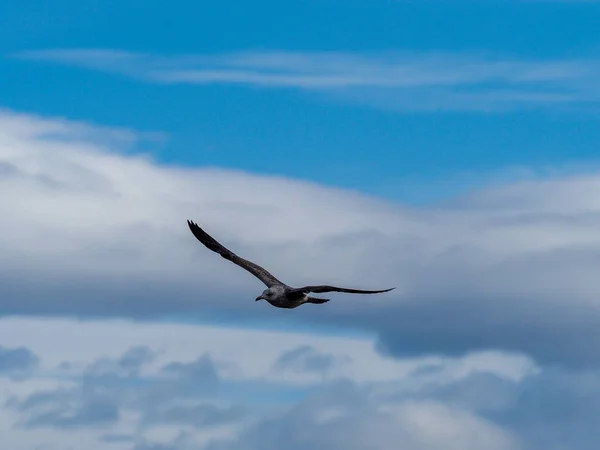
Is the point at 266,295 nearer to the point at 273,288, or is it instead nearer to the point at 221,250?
the point at 273,288

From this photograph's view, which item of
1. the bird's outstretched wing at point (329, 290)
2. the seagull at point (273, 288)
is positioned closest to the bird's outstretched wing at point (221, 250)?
the seagull at point (273, 288)

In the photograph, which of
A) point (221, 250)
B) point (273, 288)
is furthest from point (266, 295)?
point (221, 250)

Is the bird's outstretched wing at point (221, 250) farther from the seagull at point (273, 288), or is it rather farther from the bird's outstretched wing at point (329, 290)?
the bird's outstretched wing at point (329, 290)

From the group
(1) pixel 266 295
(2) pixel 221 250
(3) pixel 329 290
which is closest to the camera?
(3) pixel 329 290

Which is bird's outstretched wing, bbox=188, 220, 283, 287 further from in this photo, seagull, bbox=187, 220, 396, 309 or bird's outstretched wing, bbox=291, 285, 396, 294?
bird's outstretched wing, bbox=291, 285, 396, 294

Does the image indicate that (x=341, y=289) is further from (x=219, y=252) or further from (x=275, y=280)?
(x=219, y=252)

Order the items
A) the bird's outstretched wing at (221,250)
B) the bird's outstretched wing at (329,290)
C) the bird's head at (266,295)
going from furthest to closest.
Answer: the bird's outstretched wing at (221,250) → the bird's head at (266,295) → the bird's outstretched wing at (329,290)

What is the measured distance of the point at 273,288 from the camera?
87.2 m

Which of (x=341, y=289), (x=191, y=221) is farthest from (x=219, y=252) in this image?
(x=341, y=289)

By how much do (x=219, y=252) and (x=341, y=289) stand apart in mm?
17732

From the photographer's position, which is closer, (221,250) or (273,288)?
(273,288)

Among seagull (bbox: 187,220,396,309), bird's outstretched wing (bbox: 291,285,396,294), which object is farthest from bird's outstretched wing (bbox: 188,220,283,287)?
bird's outstretched wing (bbox: 291,285,396,294)

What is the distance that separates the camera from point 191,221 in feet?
311

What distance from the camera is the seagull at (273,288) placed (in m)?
79.6
